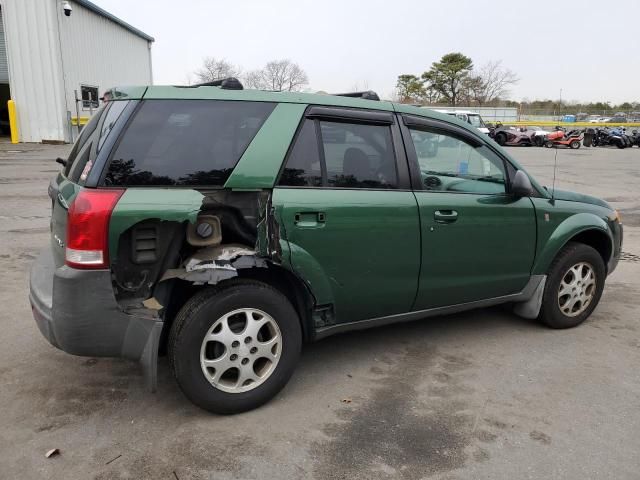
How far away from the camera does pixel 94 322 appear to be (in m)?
2.74

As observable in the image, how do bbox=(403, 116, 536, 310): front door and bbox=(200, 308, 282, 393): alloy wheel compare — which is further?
bbox=(403, 116, 536, 310): front door

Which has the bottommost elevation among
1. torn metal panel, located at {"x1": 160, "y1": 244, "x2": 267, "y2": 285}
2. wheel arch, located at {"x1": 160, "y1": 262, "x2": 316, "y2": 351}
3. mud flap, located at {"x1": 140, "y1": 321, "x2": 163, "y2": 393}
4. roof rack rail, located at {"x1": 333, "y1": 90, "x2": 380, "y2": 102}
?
mud flap, located at {"x1": 140, "y1": 321, "x2": 163, "y2": 393}

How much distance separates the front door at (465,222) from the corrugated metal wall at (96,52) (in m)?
23.5

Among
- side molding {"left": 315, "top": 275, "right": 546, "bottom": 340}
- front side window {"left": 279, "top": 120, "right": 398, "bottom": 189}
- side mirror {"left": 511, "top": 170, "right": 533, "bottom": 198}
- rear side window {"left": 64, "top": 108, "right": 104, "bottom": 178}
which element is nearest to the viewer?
rear side window {"left": 64, "top": 108, "right": 104, "bottom": 178}

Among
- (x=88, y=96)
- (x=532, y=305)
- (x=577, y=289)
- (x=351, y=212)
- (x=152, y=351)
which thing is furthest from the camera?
(x=88, y=96)

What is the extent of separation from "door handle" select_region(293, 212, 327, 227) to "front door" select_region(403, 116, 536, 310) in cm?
74

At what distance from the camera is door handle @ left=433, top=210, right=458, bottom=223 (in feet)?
11.6

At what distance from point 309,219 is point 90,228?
3.79 ft

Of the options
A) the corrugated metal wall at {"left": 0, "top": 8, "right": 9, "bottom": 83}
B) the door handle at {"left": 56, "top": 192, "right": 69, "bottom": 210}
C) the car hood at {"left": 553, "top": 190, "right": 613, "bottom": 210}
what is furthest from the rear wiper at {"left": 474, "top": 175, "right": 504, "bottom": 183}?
the corrugated metal wall at {"left": 0, "top": 8, "right": 9, "bottom": 83}

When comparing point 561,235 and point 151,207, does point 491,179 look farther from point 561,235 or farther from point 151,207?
point 151,207

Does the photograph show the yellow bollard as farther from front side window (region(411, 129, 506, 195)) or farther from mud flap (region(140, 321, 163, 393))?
mud flap (region(140, 321, 163, 393))

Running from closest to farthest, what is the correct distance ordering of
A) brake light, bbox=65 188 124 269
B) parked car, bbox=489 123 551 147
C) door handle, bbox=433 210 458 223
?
brake light, bbox=65 188 124 269 → door handle, bbox=433 210 458 223 → parked car, bbox=489 123 551 147

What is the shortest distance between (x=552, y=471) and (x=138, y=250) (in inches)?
91.8

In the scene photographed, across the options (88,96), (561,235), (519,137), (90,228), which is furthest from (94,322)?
(519,137)
